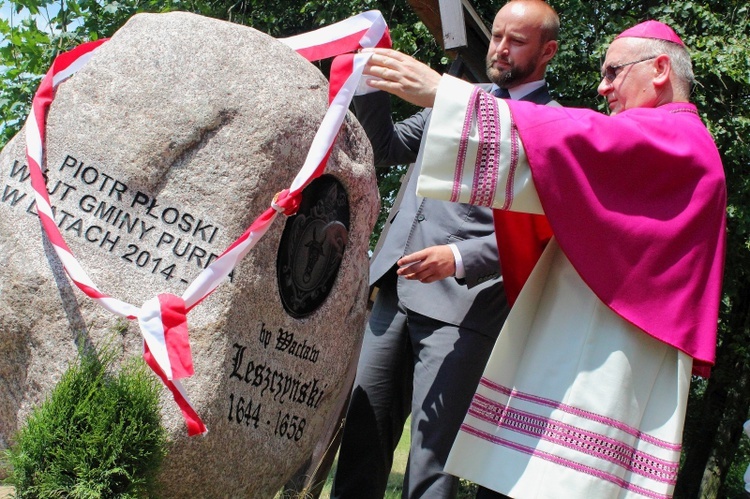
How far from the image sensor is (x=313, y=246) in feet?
10.7

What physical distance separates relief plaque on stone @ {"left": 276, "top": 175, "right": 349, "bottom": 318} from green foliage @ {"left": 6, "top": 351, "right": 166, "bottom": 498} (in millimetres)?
632

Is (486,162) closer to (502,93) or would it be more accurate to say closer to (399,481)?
(502,93)

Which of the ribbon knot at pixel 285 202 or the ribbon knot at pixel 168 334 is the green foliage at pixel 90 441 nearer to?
the ribbon knot at pixel 168 334

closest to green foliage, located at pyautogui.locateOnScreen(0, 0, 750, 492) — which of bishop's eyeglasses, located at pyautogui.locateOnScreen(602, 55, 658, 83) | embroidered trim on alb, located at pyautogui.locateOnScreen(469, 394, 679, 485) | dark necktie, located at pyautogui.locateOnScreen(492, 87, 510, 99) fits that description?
dark necktie, located at pyautogui.locateOnScreen(492, 87, 510, 99)

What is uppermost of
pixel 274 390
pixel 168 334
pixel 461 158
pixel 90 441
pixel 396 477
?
pixel 461 158

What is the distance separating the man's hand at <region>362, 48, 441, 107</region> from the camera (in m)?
2.61

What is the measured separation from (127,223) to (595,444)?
161 centimetres

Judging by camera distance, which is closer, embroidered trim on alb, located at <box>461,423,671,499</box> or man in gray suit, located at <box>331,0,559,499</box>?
embroidered trim on alb, located at <box>461,423,671,499</box>

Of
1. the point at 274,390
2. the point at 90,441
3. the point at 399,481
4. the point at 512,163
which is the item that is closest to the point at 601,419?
the point at 512,163

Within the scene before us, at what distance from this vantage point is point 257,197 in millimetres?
3043

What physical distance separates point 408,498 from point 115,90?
1725mm

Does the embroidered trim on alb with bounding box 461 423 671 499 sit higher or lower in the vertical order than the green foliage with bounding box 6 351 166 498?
higher

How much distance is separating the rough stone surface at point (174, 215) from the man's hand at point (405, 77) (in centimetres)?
47

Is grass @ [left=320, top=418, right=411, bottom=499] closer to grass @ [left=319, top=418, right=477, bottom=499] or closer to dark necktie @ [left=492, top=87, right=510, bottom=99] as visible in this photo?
grass @ [left=319, top=418, right=477, bottom=499]
